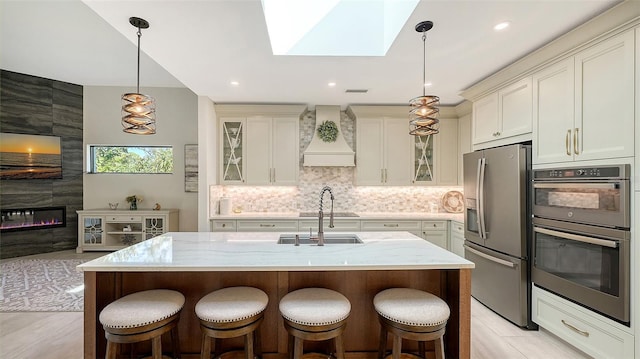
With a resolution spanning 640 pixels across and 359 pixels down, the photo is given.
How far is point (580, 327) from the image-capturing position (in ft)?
7.05

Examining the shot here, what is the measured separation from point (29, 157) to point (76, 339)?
4.19 metres

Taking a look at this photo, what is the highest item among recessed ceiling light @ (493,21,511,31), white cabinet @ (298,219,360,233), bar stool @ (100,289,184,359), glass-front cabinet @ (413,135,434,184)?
recessed ceiling light @ (493,21,511,31)

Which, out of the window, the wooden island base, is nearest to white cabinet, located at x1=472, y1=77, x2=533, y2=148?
the wooden island base

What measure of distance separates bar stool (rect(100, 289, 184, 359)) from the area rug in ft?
6.43

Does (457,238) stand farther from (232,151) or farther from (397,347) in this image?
(232,151)

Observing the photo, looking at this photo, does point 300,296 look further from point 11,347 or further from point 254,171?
point 254,171

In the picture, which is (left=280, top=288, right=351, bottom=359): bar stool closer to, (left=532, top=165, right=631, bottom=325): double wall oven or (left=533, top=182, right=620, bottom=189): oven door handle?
(left=532, top=165, right=631, bottom=325): double wall oven

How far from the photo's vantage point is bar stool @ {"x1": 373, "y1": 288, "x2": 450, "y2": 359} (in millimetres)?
1601

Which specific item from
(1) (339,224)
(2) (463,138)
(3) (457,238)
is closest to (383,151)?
(2) (463,138)

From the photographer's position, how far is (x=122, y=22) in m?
2.13

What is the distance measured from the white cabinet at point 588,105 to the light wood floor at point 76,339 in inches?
60.2

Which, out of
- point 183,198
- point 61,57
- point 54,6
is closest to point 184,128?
point 183,198

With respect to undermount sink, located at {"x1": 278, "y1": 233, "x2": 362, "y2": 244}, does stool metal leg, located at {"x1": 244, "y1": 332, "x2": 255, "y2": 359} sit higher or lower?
lower

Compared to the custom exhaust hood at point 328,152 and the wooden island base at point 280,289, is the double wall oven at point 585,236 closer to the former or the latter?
the wooden island base at point 280,289
